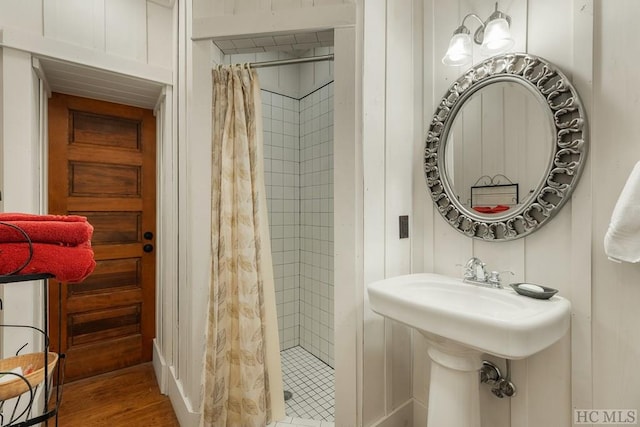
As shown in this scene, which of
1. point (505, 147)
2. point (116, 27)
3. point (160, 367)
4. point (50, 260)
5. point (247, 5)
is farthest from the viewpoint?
point (160, 367)

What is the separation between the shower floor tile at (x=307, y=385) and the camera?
170 centimetres

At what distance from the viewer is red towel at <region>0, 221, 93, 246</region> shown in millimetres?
728

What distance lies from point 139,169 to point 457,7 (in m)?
2.26

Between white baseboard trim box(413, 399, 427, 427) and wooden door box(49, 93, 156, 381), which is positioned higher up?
wooden door box(49, 93, 156, 381)

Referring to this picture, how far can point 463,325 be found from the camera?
2.89 ft

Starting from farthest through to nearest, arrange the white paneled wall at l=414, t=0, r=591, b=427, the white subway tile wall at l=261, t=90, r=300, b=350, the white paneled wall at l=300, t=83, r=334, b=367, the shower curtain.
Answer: the white subway tile wall at l=261, t=90, r=300, b=350
the white paneled wall at l=300, t=83, r=334, b=367
the shower curtain
the white paneled wall at l=414, t=0, r=591, b=427

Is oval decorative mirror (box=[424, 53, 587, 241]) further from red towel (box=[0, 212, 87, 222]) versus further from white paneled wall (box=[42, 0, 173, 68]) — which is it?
white paneled wall (box=[42, 0, 173, 68])

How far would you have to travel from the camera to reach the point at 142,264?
217cm

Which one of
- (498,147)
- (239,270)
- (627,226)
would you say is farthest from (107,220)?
(627,226)

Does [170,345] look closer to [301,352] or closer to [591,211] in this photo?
[301,352]

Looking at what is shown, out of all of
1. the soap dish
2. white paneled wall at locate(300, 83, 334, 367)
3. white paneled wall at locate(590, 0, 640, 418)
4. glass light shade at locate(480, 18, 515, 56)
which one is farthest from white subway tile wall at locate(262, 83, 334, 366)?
white paneled wall at locate(590, 0, 640, 418)

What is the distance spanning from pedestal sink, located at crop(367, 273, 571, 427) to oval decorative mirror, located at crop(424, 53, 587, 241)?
0.29 metres

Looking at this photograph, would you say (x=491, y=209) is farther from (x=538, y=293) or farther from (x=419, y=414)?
(x=419, y=414)

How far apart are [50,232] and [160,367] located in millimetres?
1617
